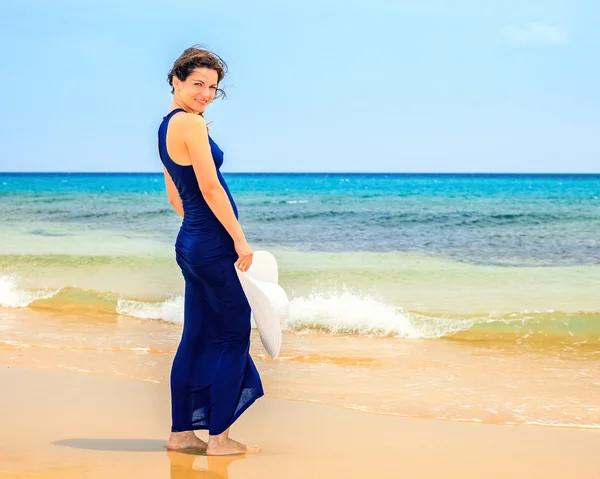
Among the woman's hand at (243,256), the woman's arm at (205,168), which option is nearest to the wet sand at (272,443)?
the woman's hand at (243,256)

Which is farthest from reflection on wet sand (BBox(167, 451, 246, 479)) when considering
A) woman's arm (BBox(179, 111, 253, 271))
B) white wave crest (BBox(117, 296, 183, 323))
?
white wave crest (BBox(117, 296, 183, 323))

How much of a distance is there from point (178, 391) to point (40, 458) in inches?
24.3

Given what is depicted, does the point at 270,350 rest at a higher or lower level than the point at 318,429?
higher

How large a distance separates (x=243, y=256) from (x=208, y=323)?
0.37m

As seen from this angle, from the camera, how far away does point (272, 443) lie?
3463 millimetres

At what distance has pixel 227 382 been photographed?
10.2 feet

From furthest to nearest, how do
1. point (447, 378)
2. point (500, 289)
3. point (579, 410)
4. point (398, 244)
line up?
point (398, 244), point (500, 289), point (447, 378), point (579, 410)

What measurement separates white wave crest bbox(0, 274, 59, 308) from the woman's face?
5.93 metres

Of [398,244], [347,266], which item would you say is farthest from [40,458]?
[398,244]

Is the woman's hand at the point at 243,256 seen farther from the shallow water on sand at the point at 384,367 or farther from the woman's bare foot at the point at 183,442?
the shallow water on sand at the point at 384,367

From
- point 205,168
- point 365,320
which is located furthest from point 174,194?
point 365,320

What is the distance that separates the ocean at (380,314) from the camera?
15.5ft

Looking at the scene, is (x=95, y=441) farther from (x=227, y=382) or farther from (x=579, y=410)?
(x=579, y=410)

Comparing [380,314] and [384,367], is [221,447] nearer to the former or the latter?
[384,367]
